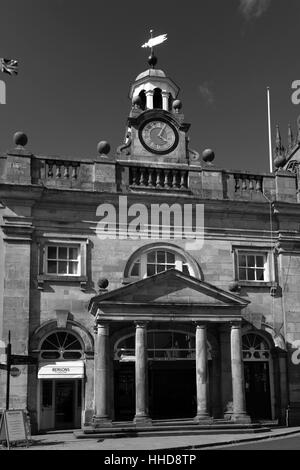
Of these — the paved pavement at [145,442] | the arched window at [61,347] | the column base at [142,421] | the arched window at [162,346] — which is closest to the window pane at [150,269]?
the arched window at [162,346]

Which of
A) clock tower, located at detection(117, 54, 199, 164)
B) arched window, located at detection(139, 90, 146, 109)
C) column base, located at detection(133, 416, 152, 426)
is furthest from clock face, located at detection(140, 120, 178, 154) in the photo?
column base, located at detection(133, 416, 152, 426)

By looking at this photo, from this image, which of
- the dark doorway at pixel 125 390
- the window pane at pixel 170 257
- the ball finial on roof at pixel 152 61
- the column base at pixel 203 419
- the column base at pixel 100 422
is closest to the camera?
the column base at pixel 100 422

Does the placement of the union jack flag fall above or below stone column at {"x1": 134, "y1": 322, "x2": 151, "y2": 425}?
above

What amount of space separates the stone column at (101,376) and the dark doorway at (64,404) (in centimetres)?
221

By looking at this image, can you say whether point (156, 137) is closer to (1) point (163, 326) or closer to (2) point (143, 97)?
(2) point (143, 97)

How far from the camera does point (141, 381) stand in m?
22.5

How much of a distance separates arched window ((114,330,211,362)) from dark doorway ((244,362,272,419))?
278cm

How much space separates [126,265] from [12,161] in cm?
594

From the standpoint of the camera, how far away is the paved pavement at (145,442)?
18.8 meters

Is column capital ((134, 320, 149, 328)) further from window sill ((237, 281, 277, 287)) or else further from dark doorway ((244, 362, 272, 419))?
dark doorway ((244, 362, 272, 419))

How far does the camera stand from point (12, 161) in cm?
2511

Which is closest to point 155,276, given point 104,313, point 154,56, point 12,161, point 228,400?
point 104,313

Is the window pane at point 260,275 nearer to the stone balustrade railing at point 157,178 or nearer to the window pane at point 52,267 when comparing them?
the stone balustrade railing at point 157,178

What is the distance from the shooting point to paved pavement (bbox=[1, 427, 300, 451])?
18.8m
